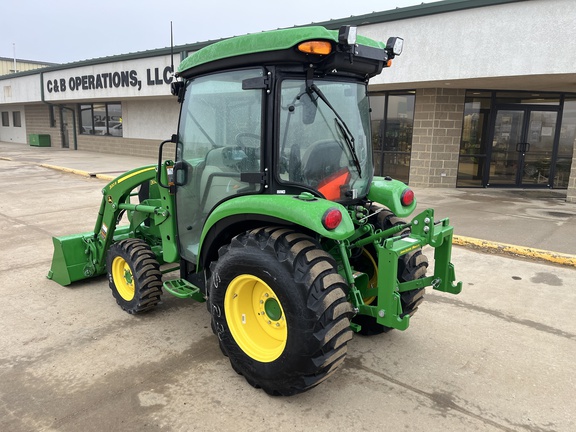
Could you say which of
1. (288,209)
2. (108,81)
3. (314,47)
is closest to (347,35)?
(314,47)

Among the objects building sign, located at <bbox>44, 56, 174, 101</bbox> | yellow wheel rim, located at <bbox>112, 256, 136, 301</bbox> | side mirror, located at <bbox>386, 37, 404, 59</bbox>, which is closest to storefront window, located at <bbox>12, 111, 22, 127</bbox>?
building sign, located at <bbox>44, 56, 174, 101</bbox>

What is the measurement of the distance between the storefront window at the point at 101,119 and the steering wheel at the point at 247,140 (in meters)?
19.7

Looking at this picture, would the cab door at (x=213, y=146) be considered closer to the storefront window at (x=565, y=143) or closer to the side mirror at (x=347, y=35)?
the side mirror at (x=347, y=35)

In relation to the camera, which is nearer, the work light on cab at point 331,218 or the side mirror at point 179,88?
the work light on cab at point 331,218

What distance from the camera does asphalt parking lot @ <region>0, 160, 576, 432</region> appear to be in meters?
2.80

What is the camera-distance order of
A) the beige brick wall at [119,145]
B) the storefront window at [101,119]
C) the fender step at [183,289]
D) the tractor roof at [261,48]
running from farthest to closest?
the storefront window at [101,119] → the beige brick wall at [119,145] → the fender step at [183,289] → the tractor roof at [261,48]

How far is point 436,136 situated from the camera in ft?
38.1

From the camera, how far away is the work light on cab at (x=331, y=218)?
2.61 m

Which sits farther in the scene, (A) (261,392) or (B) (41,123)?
(B) (41,123)

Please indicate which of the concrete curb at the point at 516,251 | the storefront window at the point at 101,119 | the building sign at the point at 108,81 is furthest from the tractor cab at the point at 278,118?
the storefront window at the point at 101,119

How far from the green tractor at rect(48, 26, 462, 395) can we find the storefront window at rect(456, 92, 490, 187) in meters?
9.16

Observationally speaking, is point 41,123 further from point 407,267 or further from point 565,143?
point 407,267

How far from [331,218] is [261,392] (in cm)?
133

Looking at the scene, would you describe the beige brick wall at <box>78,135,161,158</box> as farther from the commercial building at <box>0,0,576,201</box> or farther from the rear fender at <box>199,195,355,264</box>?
the rear fender at <box>199,195,355,264</box>
